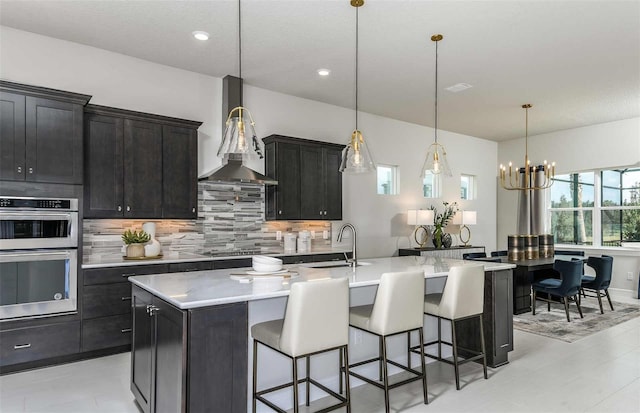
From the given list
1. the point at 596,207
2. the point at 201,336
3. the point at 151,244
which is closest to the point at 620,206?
the point at 596,207

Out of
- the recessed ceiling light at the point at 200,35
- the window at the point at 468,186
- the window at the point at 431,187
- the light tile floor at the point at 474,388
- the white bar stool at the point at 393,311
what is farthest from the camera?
the window at the point at 468,186

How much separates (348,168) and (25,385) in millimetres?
3119

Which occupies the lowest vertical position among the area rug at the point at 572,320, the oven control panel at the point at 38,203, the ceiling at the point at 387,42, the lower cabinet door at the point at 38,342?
the area rug at the point at 572,320

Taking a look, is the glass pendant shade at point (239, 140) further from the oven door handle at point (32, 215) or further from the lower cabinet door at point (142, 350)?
the oven door handle at point (32, 215)

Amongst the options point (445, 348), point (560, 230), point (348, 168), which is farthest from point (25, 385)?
point (560, 230)

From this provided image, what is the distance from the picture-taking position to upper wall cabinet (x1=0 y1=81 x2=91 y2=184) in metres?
3.53

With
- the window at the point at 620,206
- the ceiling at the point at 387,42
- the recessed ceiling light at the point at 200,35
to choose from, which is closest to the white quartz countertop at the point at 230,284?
the ceiling at the point at 387,42

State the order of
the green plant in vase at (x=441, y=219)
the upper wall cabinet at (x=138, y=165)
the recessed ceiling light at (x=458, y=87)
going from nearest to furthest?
the upper wall cabinet at (x=138, y=165) → the recessed ceiling light at (x=458, y=87) → the green plant in vase at (x=441, y=219)

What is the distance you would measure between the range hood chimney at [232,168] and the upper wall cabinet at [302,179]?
613 millimetres

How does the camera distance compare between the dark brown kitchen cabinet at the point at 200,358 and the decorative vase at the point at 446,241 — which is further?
the decorative vase at the point at 446,241

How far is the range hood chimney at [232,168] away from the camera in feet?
14.6

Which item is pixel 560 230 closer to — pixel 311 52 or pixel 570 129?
pixel 570 129

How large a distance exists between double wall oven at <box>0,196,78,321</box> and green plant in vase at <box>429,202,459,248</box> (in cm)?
551

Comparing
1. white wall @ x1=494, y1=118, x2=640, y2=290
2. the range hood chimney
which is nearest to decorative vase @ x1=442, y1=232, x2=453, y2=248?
white wall @ x1=494, y1=118, x2=640, y2=290
